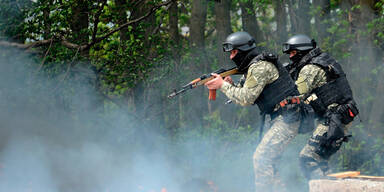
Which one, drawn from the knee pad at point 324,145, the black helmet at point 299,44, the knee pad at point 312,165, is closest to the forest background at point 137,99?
the knee pad at point 324,145

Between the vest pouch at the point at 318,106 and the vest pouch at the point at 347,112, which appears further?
the vest pouch at the point at 318,106

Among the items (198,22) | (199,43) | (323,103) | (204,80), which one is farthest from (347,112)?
(198,22)

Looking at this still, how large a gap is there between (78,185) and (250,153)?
10.6ft

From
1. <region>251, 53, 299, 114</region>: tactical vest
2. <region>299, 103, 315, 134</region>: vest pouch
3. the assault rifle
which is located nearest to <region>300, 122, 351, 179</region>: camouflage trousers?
<region>299, 103, 315, 134</region>: vest pouch

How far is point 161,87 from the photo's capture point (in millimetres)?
8203

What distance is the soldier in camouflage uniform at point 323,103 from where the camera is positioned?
17.4 ft

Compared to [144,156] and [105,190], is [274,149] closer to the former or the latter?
[105,190]

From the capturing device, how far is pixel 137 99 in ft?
27.1

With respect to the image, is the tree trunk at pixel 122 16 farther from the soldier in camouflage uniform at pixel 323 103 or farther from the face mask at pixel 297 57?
the soldier in camouflage uniform at pixel 323 103

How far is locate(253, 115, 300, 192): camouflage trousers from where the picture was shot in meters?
4.70

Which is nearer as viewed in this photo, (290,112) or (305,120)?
(290,112)

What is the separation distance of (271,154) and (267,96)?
62cm

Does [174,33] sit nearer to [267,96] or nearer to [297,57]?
[297,57]

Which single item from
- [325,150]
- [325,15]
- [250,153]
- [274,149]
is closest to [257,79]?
[274,149]
